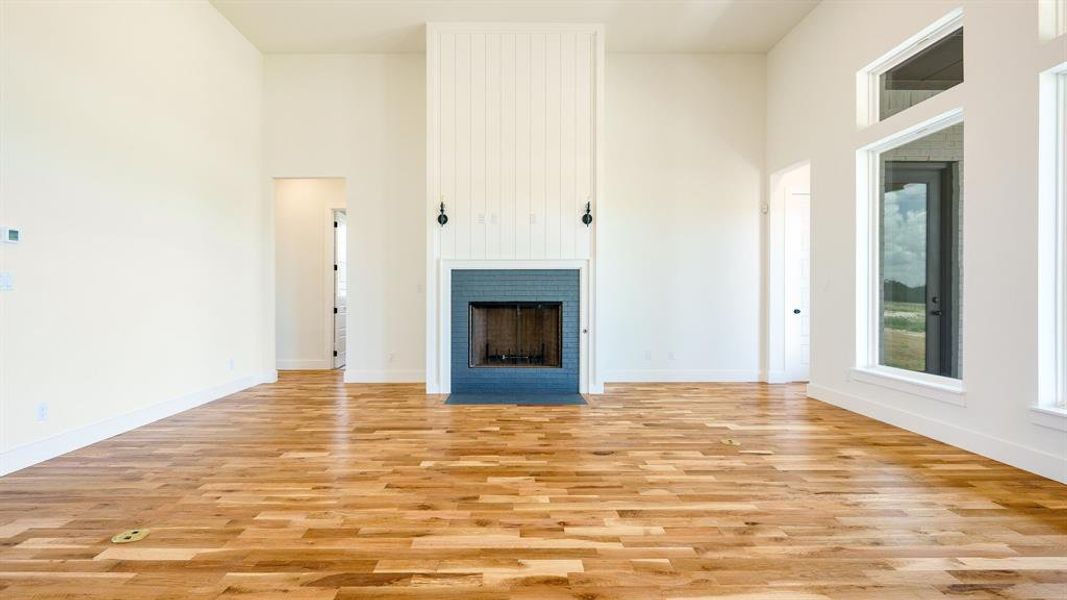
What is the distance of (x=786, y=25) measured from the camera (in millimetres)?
5477

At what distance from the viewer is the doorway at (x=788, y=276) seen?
6008 mm

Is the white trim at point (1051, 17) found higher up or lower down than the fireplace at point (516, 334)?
higher up

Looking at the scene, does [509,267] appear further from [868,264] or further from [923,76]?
[923,76]

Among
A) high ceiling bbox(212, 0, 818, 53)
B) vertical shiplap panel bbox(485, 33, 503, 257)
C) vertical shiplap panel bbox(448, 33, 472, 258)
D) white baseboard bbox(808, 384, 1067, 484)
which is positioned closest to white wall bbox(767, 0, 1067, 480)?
white baseboard bbox(808, 384, 1067, 484)

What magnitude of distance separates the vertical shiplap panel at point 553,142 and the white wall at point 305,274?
3.39 metres

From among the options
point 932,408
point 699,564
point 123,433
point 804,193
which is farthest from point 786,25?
point 123,433

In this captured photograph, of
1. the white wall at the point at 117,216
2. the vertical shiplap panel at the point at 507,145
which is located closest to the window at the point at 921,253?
the vertical shiplap panel at the point at 507,145

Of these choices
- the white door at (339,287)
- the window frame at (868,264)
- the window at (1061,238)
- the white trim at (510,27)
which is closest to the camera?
the window at (1061,238)

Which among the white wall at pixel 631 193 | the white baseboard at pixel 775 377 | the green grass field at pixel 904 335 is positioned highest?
the white wall at pixel 631 193

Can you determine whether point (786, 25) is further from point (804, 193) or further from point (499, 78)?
point (499, 78)

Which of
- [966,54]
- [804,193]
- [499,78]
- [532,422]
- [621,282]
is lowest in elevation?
[532,422]

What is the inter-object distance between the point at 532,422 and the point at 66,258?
3.48 meters

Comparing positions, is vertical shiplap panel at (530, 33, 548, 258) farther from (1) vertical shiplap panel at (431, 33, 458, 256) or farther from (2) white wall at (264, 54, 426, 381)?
(2) white wall at (264, 54, 426, 381)

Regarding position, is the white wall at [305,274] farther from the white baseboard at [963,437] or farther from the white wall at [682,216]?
the white baseboard at [963,437]
